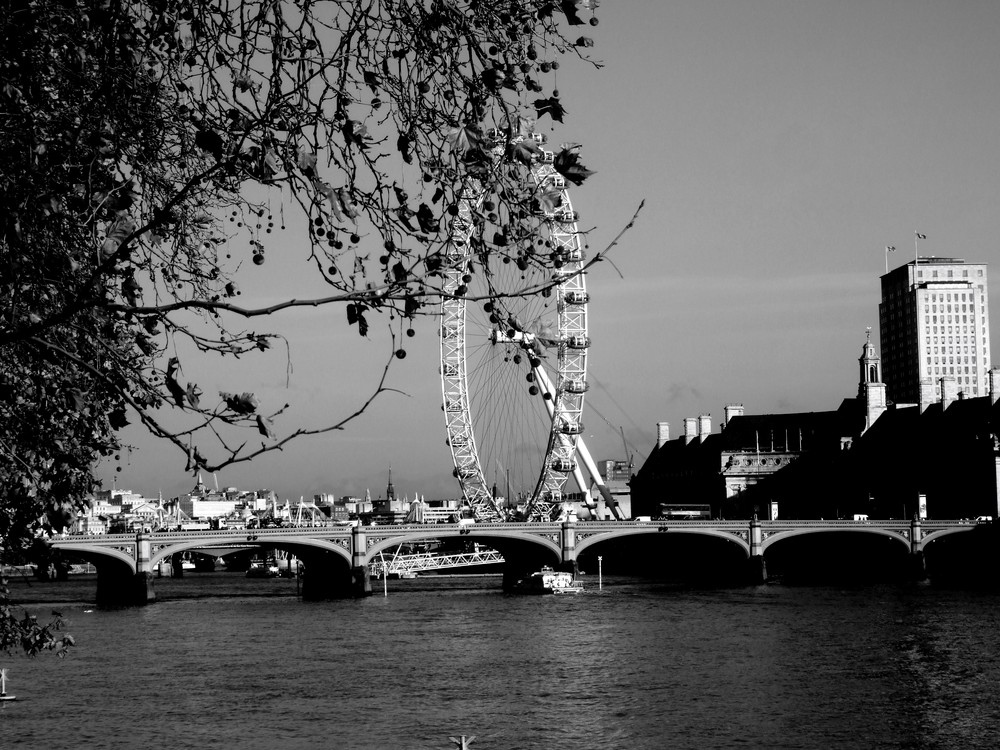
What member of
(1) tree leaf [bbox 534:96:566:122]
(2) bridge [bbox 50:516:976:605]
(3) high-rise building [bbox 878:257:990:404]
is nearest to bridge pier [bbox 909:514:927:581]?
(2) bridge [bbox 50:516:976:605]

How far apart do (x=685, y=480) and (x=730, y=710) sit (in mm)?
126147

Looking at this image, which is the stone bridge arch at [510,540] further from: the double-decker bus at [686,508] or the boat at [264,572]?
the boat at [264,572]

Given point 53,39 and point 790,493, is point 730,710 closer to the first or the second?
point 53,39

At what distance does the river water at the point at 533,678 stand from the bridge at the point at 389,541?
17.8 metres

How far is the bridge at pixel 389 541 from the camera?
3794 inches

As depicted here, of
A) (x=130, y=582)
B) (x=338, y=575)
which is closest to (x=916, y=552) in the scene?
(x=338, y=575)

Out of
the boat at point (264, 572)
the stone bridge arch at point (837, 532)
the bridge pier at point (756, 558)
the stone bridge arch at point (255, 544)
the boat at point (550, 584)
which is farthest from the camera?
the boat at point (264, 572)

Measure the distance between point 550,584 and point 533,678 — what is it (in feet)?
157

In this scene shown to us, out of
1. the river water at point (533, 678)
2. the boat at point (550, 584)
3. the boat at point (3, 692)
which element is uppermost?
the boat at point (3, 692)

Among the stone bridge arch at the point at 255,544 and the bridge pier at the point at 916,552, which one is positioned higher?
the stone bridge arch at the point at 255,544

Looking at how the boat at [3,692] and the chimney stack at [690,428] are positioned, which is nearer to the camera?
the boat at [3,692]

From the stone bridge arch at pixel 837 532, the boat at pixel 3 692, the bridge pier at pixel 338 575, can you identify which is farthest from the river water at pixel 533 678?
the stone bridge arch at pixel 837 532

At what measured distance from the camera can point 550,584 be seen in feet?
314

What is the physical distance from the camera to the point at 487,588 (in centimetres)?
10769
